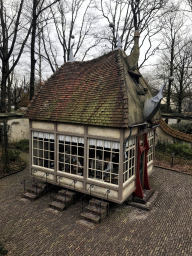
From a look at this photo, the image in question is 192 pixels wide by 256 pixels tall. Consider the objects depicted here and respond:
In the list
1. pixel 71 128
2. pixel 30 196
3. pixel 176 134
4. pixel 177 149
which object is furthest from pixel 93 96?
pixel 176 134

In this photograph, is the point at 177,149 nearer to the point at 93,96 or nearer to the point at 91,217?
the point at 93,96

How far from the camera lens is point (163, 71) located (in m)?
26.2

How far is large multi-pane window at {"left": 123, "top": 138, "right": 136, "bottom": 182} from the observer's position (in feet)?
26.3

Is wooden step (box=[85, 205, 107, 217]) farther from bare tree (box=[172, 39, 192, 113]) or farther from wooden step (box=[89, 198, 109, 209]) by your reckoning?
bare tree (box=[172, 39, 192, 113])

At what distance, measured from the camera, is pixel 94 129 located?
8.00m

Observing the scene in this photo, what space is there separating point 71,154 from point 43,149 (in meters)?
Result: 1.69

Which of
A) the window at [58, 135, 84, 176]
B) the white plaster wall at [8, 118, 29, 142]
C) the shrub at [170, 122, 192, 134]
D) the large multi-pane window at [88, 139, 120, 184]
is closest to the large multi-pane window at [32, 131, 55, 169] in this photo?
the window at [58, 135, 84, 176]

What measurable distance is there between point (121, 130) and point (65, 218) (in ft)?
13.9

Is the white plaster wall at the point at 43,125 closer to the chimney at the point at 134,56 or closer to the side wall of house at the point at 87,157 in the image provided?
the side wall of house at the point at 87,157

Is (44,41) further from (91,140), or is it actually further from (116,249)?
(116,249)

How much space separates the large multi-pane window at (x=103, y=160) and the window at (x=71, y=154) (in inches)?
20.2

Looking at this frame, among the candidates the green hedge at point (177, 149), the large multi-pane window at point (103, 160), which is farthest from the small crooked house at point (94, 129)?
the green hedge at point (177, 149)

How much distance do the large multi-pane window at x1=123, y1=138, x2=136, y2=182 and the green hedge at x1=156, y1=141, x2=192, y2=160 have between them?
27.9 feet

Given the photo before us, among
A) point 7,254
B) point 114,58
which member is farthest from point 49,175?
point 114,58
